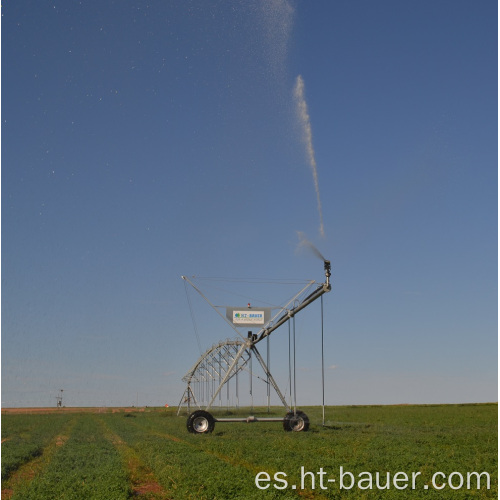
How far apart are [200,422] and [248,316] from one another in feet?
22.3

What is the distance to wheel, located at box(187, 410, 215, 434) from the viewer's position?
35438 mm

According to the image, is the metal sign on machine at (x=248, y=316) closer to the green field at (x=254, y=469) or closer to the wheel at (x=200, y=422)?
the wheel at (x=200, y=422)

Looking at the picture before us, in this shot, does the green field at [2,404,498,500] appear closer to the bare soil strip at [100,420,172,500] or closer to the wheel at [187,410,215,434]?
the bare soil strip at [100,420,172,500]

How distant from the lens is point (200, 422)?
1403 inches

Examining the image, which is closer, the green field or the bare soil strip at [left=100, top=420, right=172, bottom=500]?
the green field

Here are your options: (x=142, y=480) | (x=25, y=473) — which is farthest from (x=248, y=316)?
(x=142, y=480)

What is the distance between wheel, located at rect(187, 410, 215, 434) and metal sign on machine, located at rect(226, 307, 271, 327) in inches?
227

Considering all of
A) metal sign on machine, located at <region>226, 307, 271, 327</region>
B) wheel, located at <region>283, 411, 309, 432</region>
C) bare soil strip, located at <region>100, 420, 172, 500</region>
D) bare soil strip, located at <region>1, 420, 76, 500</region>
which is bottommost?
bare soil strip, located at <region>1, 420, 76, 500</region>

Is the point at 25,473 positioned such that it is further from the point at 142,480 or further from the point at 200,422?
the point at 200,422

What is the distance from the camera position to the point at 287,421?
1438 inches

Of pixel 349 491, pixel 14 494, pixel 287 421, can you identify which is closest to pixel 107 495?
pixel 14 494

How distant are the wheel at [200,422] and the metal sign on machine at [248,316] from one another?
5768 mm

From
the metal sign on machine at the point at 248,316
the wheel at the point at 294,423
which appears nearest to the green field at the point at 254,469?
the wheel at the point at 294,423

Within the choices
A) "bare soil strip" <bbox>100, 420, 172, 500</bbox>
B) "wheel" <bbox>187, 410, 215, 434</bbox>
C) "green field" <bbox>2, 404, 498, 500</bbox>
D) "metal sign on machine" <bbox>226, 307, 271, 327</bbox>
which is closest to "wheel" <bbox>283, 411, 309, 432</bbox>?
"wheel" <bbox>187, 410, 215, 434</bbox>
